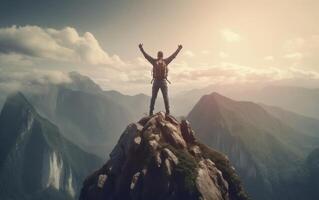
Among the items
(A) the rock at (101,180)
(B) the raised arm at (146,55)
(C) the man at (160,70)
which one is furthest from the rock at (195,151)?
(B) the raised arm at (146,55)

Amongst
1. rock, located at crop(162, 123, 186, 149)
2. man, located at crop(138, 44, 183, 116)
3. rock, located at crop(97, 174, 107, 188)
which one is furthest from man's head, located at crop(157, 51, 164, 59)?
rock, located at crop(97, 174, 107, 188)

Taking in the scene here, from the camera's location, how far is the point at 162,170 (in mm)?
40219

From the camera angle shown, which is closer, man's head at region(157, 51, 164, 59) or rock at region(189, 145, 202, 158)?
rock at region(189, 145, 202, 158)

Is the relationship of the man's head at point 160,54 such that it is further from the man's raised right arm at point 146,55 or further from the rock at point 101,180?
the rock at point 101,180

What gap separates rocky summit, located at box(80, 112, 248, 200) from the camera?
3956 centimetres

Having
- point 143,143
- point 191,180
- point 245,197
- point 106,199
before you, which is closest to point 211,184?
point 191,180

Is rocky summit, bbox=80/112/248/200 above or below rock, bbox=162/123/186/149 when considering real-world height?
below

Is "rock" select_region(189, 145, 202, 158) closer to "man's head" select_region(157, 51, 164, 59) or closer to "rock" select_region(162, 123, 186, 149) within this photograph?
"rock" select_region(162, 123, 186, 149)

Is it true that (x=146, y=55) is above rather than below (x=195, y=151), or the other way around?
above

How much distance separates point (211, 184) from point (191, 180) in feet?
9.70

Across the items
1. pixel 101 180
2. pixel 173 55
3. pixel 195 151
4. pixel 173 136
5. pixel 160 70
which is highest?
pixel 173 55

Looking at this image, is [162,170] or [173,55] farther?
[173,55]

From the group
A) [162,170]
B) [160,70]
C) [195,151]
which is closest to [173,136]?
[195,151]

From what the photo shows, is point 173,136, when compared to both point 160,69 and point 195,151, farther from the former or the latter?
point 160,69
